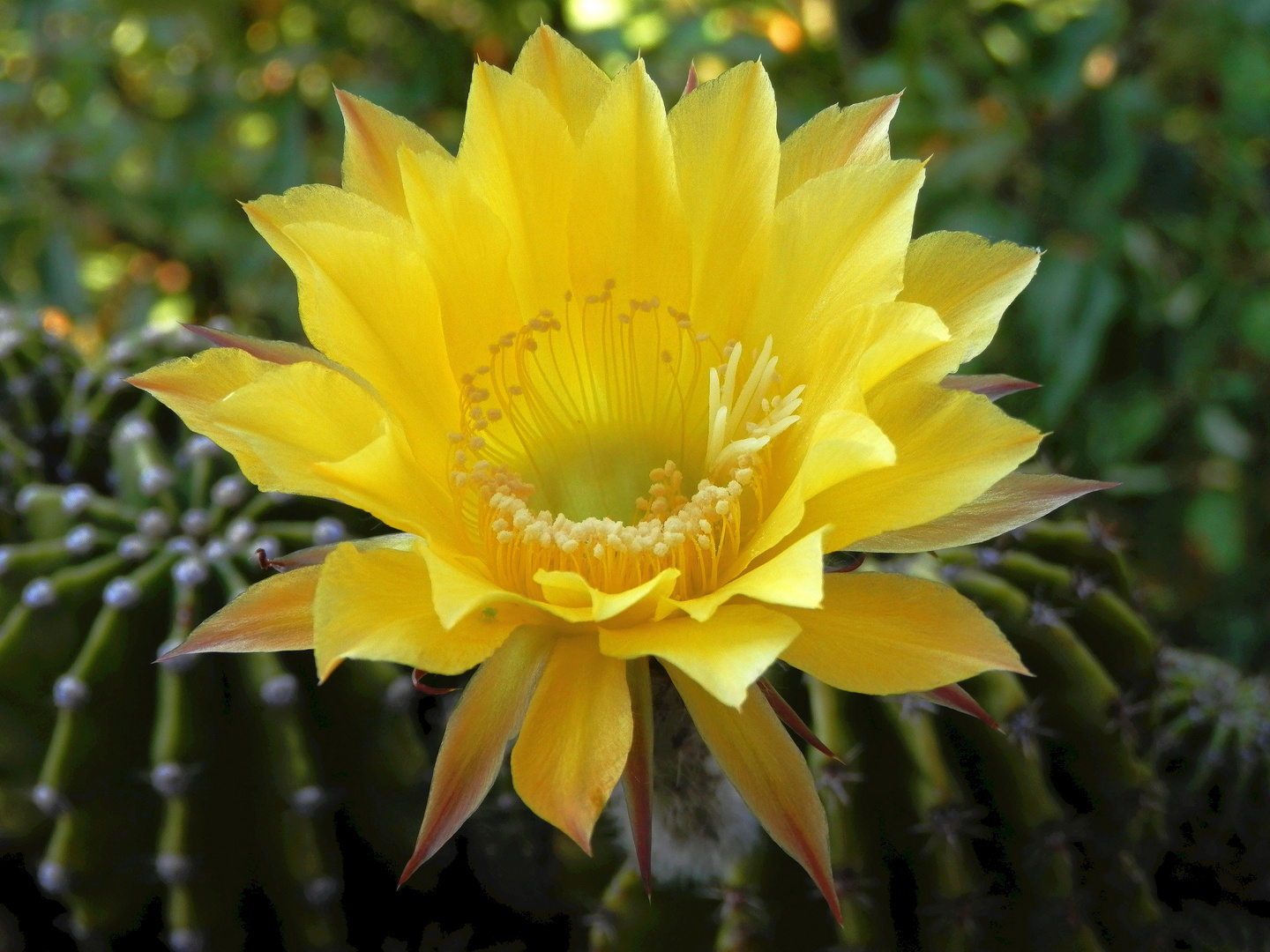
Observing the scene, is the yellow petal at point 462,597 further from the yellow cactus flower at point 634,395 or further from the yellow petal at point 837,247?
the yellow petal at point 837,247

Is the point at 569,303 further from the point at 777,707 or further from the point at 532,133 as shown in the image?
the point at 777,707

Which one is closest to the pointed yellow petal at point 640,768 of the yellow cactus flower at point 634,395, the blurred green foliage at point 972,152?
the yellow cactus flower at point 634,395

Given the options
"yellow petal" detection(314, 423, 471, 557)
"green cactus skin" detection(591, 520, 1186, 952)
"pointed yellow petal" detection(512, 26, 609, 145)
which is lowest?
"green cactus skin" detection(591, 520, 1186, 952)

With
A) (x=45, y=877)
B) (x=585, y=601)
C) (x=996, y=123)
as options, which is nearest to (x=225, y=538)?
(x=45, y=877)

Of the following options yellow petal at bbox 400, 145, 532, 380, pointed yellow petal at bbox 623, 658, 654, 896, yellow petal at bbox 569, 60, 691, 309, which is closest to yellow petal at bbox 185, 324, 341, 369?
yellow petal at bbox 400, 145, 532, 380

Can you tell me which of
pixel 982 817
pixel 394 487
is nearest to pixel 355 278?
pixel 394 487

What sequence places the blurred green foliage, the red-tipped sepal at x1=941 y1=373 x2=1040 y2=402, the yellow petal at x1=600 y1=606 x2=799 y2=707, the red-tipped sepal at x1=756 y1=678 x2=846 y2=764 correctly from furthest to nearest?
the blurred green foliage → the red-tipped sepal at x1=941 y1=373 x2=1040 y2=402 → the red-tipped sepal at x1=756 y1=678 x2=846 y2=764 → the yellow petal at x1=600 y1=606 x2=799 y2=707

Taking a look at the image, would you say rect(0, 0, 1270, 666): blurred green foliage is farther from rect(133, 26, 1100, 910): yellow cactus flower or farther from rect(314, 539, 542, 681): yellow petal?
rect(314, 539, 542, 681): yellow petal
